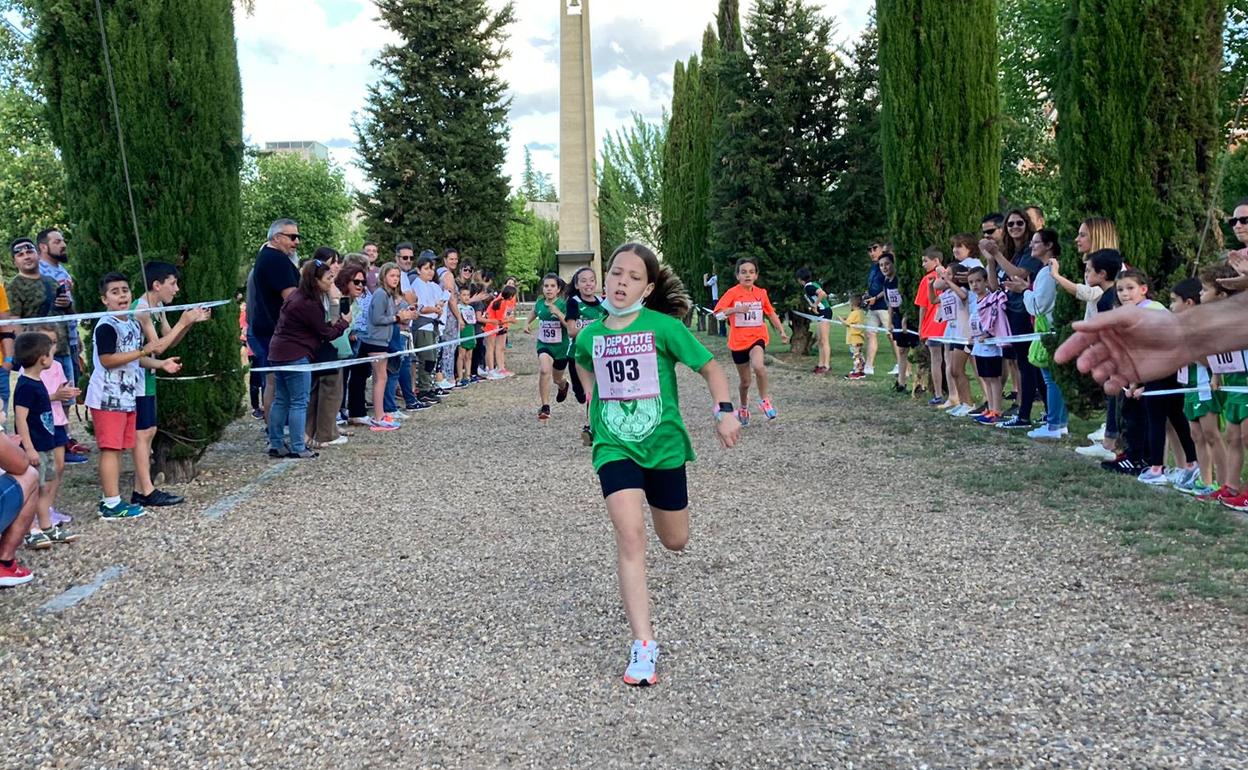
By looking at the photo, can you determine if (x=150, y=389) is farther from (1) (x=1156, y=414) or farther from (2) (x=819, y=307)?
(2) (x=819, y=307)

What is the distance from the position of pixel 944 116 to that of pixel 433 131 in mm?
25263

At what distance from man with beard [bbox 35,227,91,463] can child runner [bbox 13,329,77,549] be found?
10.9 ft

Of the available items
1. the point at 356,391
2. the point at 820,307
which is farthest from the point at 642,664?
the point at 820,307

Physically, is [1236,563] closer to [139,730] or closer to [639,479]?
[639,479]

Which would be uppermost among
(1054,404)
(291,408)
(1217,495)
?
(291,408)

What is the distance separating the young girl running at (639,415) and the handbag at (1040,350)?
657 centimetres

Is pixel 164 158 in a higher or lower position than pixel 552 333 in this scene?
higher

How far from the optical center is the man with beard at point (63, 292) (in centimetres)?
1059

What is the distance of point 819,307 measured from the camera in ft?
65.4

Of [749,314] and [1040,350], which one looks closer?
[1040,350]

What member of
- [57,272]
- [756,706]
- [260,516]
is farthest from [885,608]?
[57,272]

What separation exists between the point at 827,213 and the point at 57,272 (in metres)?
15.8

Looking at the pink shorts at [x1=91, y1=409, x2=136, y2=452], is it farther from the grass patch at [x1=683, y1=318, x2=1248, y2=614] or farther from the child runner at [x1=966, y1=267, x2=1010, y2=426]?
the child runner at [x1=966, y1=267, x2=1010, y2=426]

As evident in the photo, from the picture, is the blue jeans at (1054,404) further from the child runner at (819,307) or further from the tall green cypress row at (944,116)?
the child runner at (819,307)
